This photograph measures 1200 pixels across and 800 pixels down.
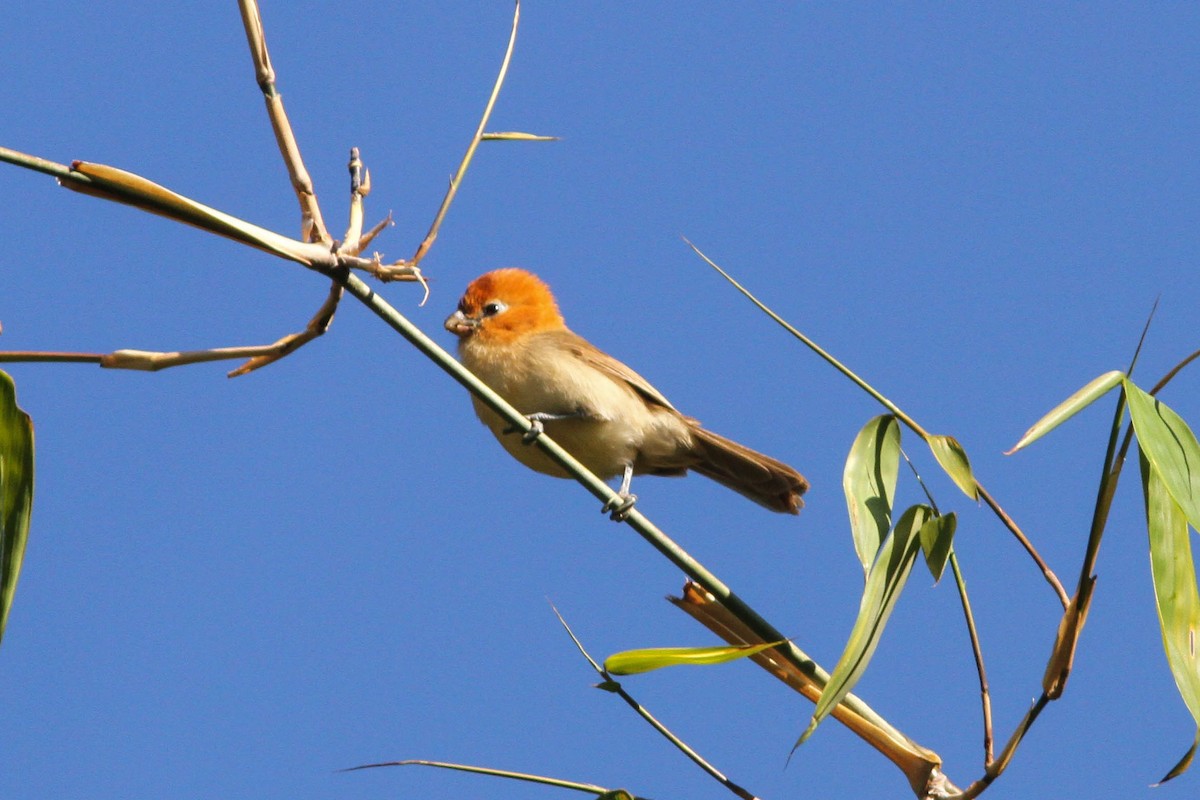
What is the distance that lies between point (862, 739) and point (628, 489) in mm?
2697

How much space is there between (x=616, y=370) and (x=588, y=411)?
1.15 ft

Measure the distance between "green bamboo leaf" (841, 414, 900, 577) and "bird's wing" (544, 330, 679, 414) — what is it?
2656mm

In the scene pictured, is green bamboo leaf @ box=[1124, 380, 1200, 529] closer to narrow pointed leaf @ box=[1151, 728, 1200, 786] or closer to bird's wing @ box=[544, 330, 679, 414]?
narrow pointed leaf @ box=[1151, 728, 1200, 786]

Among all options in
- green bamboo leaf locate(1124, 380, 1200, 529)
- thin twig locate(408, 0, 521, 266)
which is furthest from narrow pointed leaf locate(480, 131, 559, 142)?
green bamboo leaf locate(1124, 380, 1200, 529)

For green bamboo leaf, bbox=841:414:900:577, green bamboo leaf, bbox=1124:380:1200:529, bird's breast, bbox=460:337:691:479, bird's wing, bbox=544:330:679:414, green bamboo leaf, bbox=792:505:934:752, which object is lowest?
green bamboo leaf, bbox=792:505:934:752

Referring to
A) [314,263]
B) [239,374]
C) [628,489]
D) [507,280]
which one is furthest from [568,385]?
[314,263]

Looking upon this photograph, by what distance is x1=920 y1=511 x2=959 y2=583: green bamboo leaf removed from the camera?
2.60m

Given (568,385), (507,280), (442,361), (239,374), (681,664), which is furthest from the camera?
(507,280)

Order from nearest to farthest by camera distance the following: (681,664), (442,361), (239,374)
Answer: (442,361), (681,664), (239,374)

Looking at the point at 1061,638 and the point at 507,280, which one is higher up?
the point at 507,280

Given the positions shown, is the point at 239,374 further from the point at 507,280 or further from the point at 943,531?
the point at 507,280

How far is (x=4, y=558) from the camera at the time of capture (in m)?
2.35

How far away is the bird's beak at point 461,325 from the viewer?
226 inches

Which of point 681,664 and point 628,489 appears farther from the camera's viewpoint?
point 628,489
